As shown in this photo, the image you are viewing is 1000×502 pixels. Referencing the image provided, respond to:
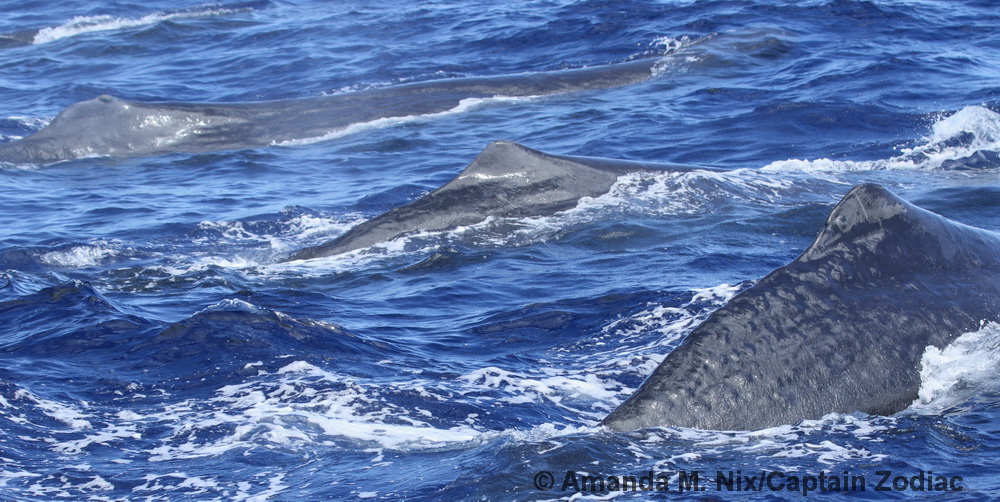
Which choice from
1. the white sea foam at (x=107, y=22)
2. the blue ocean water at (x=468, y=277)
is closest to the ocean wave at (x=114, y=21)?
the white sea foam at (x=107, y=22)

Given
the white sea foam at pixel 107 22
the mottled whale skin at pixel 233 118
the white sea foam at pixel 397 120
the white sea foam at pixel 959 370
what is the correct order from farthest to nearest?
the white sea foam at pixel 107 22 → the white sea foam at pixel 397 120 → the mottled whale skin at pixel 233 118 → the white sea foam at pixel 959 370

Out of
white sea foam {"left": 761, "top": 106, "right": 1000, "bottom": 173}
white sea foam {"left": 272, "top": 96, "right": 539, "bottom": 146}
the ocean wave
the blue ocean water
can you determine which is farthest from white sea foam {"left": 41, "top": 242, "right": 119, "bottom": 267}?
the ocean wave

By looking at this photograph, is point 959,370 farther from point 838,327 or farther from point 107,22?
point 107,22

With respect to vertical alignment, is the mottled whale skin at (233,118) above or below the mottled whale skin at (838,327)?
below

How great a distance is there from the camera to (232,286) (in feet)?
33.5

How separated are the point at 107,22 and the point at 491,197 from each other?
23477mm

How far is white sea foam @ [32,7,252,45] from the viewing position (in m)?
30.0

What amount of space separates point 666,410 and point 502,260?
16.6 feet

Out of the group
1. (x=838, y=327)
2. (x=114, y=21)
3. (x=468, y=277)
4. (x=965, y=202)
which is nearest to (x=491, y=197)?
(x=468, y=277)

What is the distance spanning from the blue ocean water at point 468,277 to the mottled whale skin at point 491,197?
212 mm

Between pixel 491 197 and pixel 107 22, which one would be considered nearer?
pixel 491 197

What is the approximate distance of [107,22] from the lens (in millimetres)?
31469

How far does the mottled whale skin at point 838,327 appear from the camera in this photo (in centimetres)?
582

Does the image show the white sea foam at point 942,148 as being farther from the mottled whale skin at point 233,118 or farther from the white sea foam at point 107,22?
the white sea foam at point 107,22
